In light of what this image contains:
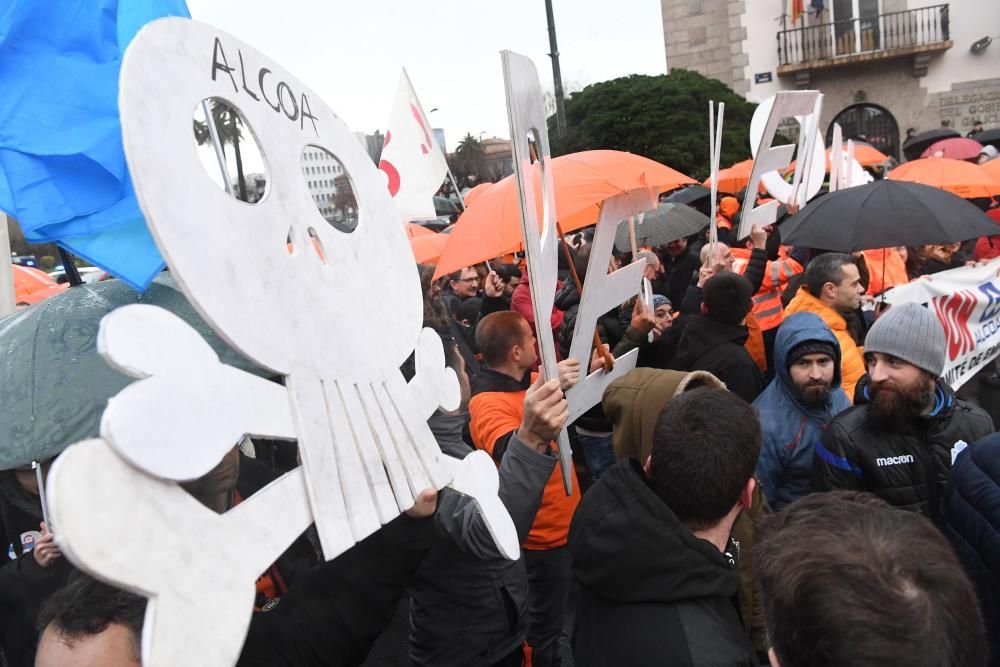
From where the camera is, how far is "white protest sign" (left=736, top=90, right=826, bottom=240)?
3898mm

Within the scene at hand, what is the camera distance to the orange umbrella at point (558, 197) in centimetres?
236

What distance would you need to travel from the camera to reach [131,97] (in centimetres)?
80

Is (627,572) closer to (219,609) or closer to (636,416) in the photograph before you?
(219,609)

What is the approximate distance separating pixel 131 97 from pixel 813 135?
4.77 meters

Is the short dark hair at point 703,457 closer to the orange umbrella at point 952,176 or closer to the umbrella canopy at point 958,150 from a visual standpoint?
the orange umbrella at point 952,176

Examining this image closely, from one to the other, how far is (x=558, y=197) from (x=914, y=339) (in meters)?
1.16

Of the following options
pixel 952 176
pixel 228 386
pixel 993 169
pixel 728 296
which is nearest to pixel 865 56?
pixel 993 169

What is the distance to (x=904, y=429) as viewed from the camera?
7.16ft

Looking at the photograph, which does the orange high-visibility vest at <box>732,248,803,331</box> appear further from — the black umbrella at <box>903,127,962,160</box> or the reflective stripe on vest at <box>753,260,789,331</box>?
the black umbrella at <box>903,127,962,160</box>

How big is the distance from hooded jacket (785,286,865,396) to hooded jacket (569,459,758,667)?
1.66 m

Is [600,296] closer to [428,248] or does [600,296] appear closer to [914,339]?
[914,339]

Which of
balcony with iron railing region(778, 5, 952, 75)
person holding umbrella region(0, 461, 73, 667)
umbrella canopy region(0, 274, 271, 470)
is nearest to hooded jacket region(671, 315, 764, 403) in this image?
umbrella canopy region(0, 274, 271, 470)

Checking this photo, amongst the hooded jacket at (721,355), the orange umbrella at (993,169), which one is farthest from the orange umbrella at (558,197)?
the orange umbrella at (993,169)

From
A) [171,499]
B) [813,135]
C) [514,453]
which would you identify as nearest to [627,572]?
[514,453]
